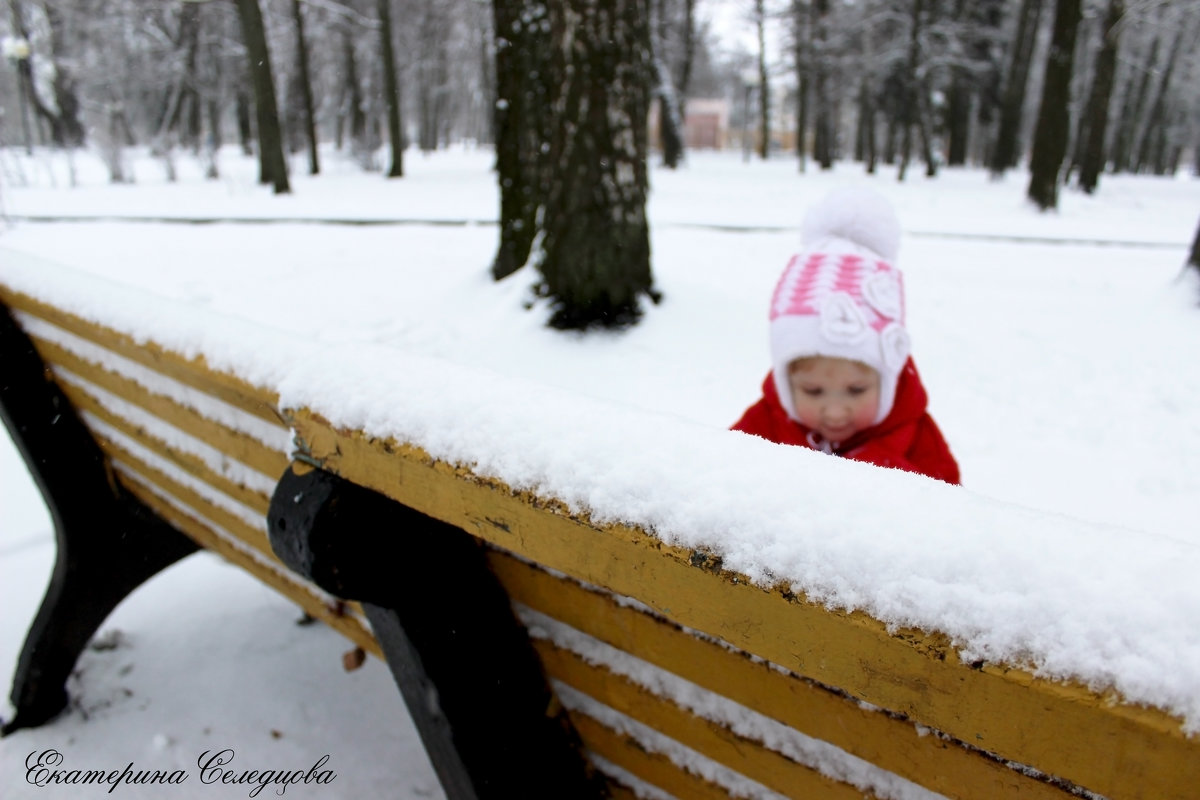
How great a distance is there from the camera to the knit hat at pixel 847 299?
1.77m

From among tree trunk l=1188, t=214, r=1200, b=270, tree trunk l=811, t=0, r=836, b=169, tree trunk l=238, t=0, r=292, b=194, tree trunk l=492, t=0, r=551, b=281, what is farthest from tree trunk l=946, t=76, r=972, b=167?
tree trunk l=492, t=0, r=551, b=281

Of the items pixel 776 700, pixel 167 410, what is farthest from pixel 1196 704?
pixel 167 410

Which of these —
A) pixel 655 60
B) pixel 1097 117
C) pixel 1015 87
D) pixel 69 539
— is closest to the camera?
pixel 69 539

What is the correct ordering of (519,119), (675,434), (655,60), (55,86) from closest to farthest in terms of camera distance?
(675,434), (519,119), (655,60), (55,86)

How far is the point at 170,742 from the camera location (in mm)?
2111

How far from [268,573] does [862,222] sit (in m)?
1.92

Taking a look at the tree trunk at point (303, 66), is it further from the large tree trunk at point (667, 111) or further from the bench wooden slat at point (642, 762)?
the bench wooden slat at point (642, 762)

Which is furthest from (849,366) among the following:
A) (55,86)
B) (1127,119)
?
(1127,119)

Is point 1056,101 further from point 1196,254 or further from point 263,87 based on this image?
point 263,87

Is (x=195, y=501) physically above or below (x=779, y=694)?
below

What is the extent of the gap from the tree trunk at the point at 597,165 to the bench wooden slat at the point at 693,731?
3892mm

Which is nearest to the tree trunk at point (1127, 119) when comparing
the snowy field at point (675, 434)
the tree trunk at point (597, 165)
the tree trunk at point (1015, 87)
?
the tree trunk at point (1015, 87)

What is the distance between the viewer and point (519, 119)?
6.11 meters

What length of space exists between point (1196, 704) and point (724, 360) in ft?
14.1
